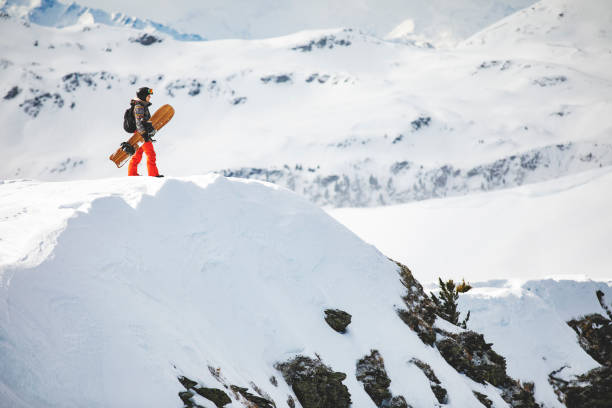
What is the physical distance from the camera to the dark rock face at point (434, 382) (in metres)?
10.1

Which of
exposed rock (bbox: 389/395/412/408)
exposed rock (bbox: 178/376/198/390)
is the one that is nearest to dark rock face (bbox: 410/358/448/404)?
exposed rock (bbox: 389/395/412/408)

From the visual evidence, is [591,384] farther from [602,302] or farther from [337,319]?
[337,319]

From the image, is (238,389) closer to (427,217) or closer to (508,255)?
(508,255)

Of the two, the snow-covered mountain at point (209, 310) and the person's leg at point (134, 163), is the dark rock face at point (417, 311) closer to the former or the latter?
the snow-covered mountain at point (209, 310)

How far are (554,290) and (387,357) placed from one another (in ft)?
59.1

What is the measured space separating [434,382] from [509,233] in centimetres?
4658

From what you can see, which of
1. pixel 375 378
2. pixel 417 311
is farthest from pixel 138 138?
pixel 417 311

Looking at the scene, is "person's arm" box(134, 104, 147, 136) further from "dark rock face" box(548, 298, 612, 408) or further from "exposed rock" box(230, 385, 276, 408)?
"dark rock face" box(548, 298, 612, 408)

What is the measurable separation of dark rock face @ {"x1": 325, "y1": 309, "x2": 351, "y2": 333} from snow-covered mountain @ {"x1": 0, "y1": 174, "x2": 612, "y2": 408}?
0.06 metres

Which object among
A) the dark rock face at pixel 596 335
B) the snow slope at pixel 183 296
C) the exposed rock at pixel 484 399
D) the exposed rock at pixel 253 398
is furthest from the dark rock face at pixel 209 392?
the dark rock face at pixel 596 335

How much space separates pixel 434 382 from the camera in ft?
33.8

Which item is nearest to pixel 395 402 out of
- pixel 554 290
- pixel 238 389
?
pixel 238 389

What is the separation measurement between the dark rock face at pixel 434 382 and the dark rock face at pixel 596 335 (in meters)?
12.2

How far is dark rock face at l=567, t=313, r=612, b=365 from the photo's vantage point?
1853cm
